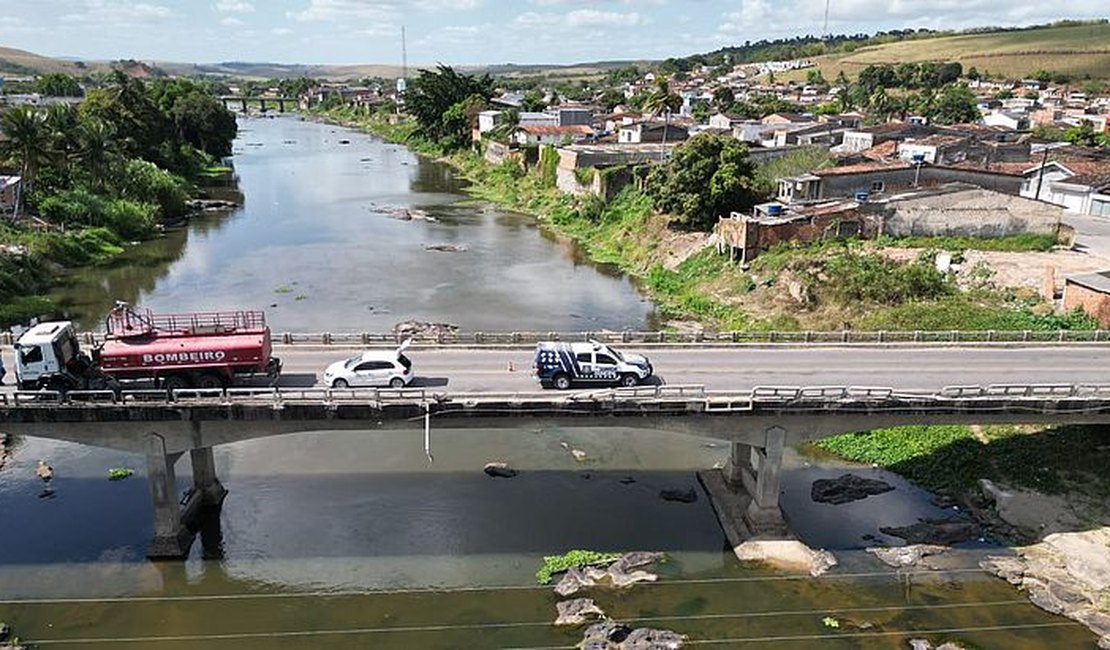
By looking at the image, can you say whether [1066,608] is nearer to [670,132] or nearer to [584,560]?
[584,560]

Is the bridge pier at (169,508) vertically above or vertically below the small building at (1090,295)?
below

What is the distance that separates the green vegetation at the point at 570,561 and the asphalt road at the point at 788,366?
6640 millimetres

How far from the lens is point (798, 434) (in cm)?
3275

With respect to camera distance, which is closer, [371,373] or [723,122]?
[371,373]

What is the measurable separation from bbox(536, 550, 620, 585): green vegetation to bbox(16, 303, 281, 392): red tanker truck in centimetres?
1315

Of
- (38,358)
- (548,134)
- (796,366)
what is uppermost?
(548,134)

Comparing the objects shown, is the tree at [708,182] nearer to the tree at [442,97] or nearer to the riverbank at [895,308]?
the riverbank at [895,308]

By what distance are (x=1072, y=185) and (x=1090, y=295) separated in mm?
35864

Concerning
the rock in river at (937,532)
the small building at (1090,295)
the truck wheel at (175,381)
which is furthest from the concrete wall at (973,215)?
the truck wheel at (175,381)

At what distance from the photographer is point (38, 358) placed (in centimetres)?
3006

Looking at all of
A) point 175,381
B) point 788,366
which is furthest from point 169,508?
point 788,366

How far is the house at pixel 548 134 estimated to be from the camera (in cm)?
12656

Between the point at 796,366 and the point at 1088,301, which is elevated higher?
the point at 1088,301

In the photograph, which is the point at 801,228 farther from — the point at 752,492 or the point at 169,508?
the point at 169,508
